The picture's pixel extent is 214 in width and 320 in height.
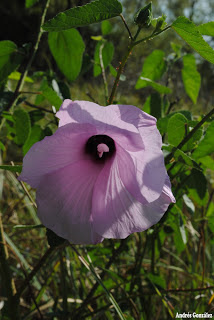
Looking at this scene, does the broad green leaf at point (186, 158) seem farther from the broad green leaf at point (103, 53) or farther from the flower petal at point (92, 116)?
the broad green leaf at point (103, 53)

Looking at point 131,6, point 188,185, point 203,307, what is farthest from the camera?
point 131,6

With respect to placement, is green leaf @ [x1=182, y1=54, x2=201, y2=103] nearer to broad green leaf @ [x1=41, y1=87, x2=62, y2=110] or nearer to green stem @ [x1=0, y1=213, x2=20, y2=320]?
broad green leaf @ [x1=41, y1=87, x2=62, y2=110]

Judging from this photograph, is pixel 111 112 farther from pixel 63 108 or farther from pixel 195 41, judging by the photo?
pixel 195 41

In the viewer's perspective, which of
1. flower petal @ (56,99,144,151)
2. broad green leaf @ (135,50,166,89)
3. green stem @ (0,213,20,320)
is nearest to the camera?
flower petal @ (56,99,144,151)

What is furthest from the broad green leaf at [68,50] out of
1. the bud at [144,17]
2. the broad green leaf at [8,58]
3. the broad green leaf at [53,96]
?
the bud at [144,17]

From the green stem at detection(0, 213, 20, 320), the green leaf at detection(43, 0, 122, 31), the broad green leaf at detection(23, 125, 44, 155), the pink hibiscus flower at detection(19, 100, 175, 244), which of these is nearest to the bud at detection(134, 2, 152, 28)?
the green leaf at detection(43, 0, 122, 31)

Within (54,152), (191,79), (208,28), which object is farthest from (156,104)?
(54,152)

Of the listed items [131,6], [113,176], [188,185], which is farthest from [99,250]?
[131,6]
